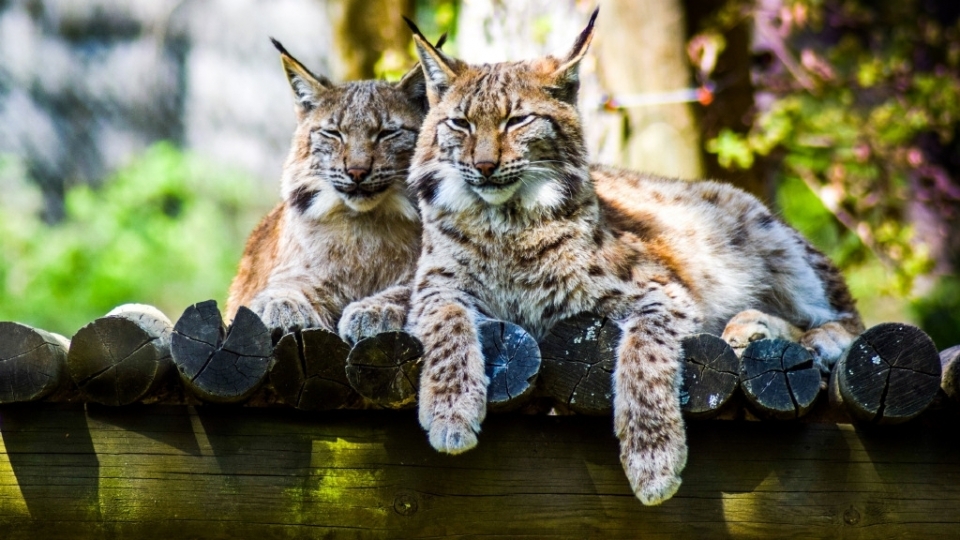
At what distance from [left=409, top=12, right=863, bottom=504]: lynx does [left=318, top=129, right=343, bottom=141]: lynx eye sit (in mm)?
525

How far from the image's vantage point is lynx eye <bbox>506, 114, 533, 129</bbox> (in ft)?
12.1

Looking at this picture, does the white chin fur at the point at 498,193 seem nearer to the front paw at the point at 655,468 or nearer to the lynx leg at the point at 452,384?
the lynx leg at the point at 452,384

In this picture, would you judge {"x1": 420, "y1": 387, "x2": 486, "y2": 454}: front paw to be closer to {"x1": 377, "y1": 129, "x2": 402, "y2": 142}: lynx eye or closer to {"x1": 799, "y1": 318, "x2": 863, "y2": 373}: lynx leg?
A: {"x1": 799, "y1": 318, "x2": 863, "y2": 373}: lynx leg

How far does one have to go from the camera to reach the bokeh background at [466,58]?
246 inches

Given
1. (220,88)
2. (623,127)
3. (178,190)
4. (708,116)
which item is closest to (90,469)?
(623,127)

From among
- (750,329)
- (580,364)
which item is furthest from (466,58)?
(580,364)

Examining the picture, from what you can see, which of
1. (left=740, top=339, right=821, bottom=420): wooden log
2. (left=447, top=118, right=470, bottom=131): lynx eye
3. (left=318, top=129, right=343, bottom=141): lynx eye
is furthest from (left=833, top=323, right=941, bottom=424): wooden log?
(left=318, top=129, right=343, bottom=141): lynx eye

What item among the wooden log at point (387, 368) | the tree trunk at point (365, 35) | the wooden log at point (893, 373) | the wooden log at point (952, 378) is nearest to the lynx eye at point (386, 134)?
the wooden log at point (387, 368)

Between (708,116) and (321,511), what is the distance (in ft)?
12.7

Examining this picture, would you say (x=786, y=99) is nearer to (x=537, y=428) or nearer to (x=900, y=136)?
(x=900, y=136)

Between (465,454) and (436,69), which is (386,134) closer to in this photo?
(436,69)

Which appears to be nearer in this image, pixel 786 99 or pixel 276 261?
pixel 276 261

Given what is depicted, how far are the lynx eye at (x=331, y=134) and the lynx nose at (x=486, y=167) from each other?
95cm

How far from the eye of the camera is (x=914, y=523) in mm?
3387
